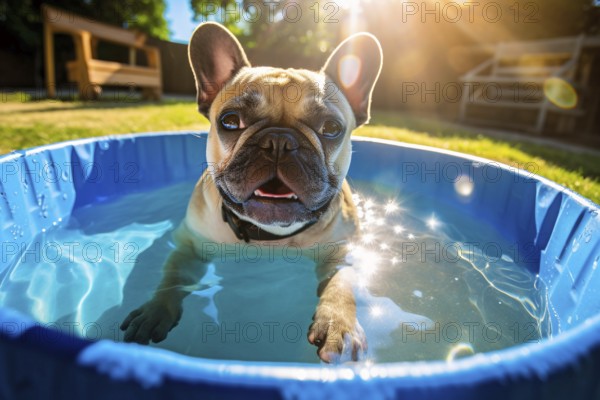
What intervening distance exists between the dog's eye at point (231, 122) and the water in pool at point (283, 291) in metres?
0.77

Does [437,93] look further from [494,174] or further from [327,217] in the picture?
[327,217]

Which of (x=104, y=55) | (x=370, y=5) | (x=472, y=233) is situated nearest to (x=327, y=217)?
(x=472, y=233)

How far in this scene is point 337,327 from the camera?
1.64 metres

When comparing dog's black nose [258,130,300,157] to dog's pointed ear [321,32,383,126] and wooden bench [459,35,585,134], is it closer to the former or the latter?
dog's pointed ear [321,32,383,126]

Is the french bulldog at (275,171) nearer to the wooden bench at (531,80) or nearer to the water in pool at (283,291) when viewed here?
the water in pool at (283,291)

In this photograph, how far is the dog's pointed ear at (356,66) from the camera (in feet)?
8.74

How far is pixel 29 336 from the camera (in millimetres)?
826

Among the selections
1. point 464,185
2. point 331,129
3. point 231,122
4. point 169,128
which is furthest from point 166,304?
point 169,128

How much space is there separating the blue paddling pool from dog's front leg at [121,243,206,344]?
0.26 ft

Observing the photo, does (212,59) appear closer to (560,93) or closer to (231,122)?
(231,122)

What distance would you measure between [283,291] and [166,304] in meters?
0.65

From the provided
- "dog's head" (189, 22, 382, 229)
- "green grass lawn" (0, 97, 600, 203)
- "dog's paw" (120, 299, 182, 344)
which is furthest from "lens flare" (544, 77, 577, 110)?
"dog's paw" (120, 299, 182, 344)

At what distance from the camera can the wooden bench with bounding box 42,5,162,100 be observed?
30.0 ft

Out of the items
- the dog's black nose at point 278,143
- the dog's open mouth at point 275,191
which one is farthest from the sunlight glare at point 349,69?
the dog's open mouth at point 275,191
